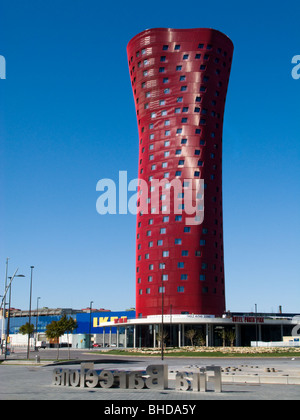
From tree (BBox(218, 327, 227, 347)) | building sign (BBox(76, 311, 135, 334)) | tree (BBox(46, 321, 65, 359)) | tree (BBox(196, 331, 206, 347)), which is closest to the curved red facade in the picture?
tree (BBox(218, 327, 227, 347))

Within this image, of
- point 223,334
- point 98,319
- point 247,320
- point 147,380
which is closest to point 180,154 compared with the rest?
point 247,320

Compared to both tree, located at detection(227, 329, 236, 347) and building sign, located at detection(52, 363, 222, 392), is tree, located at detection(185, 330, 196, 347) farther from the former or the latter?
building sign, located at detection(52, 363, 222, 392)

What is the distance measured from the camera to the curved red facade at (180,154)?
8900cm

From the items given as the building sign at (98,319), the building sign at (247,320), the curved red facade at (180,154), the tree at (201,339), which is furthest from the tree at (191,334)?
the building sign at (98,319)

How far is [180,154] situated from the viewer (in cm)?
9288

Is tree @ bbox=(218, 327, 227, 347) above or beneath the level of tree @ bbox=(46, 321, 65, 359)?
beneath

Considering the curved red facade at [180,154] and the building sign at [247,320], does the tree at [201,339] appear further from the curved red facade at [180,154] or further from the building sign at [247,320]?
the building sign at [247,320]

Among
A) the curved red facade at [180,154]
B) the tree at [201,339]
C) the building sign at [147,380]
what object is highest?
the curved red facade at [180,154]

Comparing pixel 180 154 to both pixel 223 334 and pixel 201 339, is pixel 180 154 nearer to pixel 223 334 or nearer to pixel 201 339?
pixel 223 334

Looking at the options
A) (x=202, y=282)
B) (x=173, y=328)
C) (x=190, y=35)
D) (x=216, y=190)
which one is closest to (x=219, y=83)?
(x=190, y=35)

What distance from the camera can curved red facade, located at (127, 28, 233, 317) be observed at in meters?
89.0
